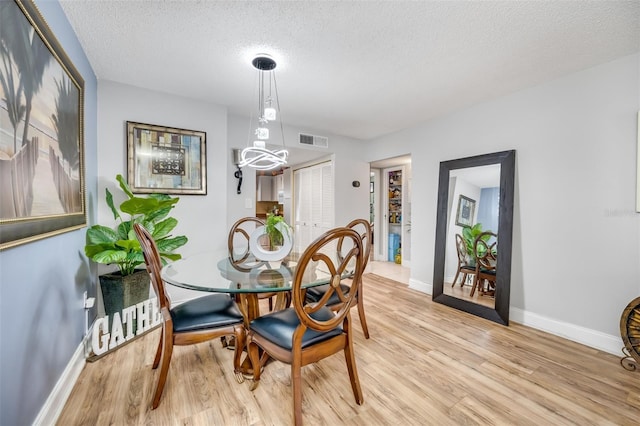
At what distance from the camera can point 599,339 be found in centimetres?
221

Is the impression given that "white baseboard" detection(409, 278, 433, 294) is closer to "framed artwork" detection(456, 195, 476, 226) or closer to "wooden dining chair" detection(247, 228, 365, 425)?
"framed artwork" detection(456, 195, 476, 226)

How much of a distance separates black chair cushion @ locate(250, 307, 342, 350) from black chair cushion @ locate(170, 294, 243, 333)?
0.20 meters

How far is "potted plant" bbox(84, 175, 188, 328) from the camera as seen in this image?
6.91 ft

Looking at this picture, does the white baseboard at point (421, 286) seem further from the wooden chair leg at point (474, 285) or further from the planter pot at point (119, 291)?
the planter pot at point (119, 291)

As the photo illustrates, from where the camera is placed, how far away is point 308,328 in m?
1.43

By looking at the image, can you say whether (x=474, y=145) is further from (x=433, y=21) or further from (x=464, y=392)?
(x=464, y=392)

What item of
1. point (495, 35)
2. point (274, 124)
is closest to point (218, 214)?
point (274, 124)

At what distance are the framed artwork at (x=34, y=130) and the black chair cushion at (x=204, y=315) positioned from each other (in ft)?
2.64

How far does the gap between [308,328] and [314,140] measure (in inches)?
128

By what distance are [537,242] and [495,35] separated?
1918 mm

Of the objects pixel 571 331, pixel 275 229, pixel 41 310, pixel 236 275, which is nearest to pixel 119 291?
pixel 41 310

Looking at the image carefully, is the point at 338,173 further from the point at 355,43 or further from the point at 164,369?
the point at 164,369

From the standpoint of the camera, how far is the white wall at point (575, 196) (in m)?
2.12

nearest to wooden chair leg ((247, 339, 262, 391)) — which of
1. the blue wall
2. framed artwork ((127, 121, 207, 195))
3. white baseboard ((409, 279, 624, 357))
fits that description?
the blue wall
